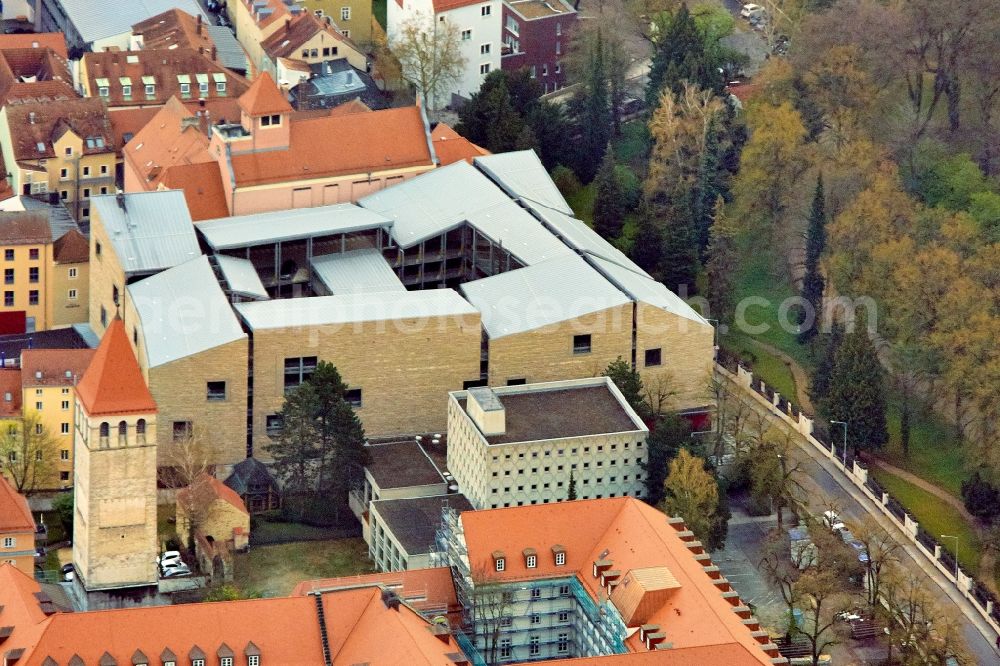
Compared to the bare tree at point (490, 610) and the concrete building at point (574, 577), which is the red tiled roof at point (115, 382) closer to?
the concrete building at point (574, 577)

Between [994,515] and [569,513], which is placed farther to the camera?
[994,515]

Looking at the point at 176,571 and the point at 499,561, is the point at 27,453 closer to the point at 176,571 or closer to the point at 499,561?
the point at 176,571

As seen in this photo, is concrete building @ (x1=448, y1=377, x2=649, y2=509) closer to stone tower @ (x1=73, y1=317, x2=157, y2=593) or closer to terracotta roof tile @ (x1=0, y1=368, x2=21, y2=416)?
stone tower @ (x1=73, y1=317, x2=157, y2=593)

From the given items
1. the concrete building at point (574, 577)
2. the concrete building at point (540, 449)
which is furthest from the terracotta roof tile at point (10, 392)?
the concrete building at point (574, 577)

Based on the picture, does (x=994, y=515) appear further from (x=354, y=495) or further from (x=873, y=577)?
(x=354, y=495)

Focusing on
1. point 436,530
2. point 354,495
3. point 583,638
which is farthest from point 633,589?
point 354,495

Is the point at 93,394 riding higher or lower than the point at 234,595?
higher
